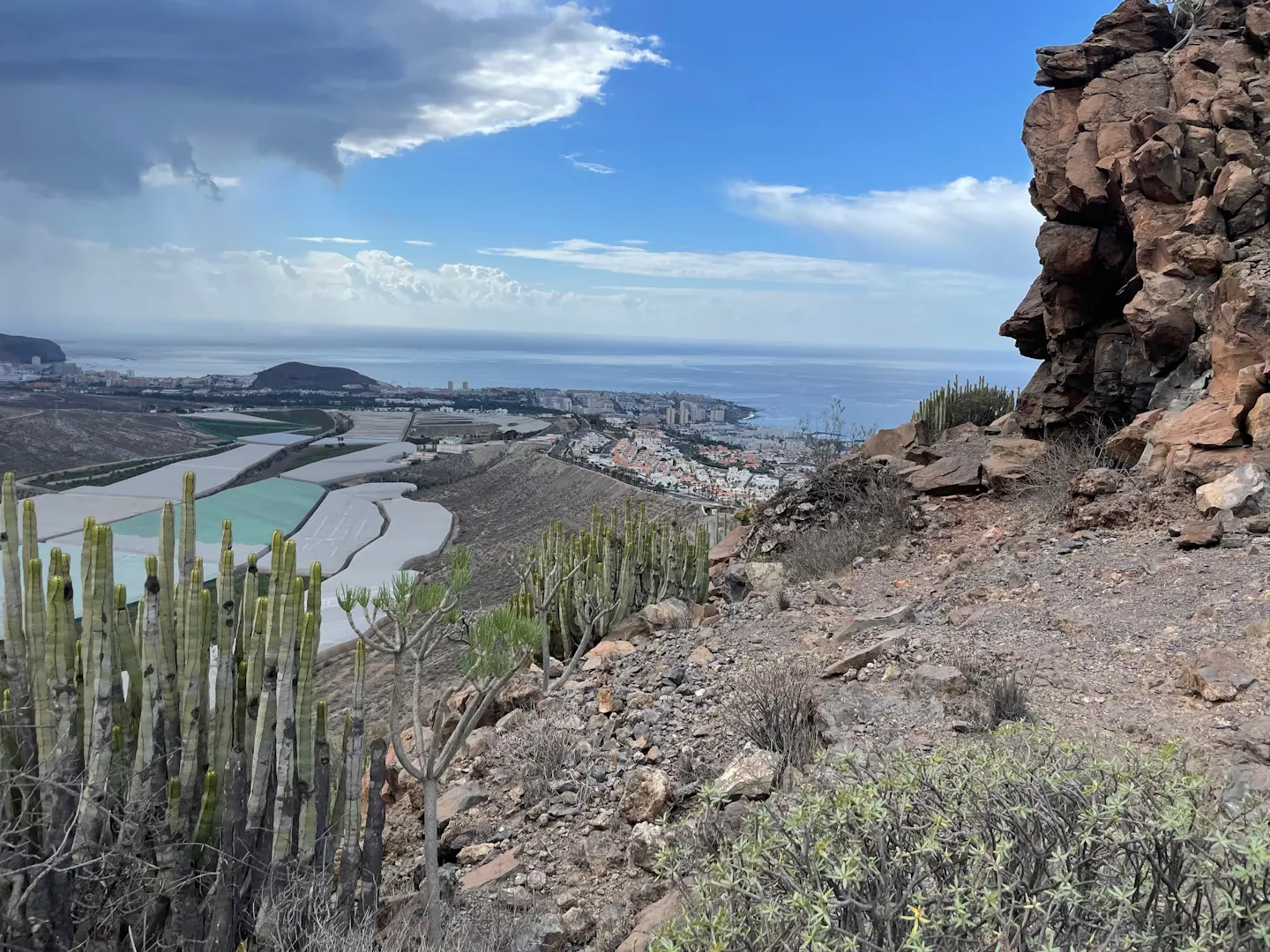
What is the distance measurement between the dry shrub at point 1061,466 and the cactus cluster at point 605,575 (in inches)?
144

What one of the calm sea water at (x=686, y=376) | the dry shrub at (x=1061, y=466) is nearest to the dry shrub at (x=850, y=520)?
the dry shrub at (x=1061, y=466)

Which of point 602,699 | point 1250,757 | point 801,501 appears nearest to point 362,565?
point 801,501

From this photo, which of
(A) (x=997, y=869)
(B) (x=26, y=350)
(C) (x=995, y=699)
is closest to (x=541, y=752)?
(C) (x=995, y=699)

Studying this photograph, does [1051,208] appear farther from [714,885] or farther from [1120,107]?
[714,885]

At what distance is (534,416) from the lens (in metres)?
60.3

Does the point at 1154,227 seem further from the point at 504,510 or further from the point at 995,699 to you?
the point at 504,510

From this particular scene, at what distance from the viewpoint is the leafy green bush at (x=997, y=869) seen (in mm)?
1879

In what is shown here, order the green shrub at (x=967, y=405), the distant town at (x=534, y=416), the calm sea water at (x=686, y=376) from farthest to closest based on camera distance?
the calm sea water at (x=686, y=376), the distant town at (x=534, y=416), the green shrub at (x=967, y=405)

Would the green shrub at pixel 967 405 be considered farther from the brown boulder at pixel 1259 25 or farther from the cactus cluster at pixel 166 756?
the cactus cluster at pixel 166 756

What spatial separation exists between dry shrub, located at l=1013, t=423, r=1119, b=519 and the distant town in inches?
256

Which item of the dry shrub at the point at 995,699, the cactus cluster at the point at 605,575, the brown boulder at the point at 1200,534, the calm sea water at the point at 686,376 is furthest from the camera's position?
the calm sea water at the point at 686,376

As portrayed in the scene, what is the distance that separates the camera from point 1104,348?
10680mm

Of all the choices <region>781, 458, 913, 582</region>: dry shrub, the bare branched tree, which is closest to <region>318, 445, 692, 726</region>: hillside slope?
<region>781, 458, 913, 582</region>: dry shrub

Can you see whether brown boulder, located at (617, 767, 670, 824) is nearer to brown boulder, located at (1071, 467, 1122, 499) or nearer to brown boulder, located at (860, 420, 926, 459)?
brown boulder, located at (1071, 467, 1122, 499)
